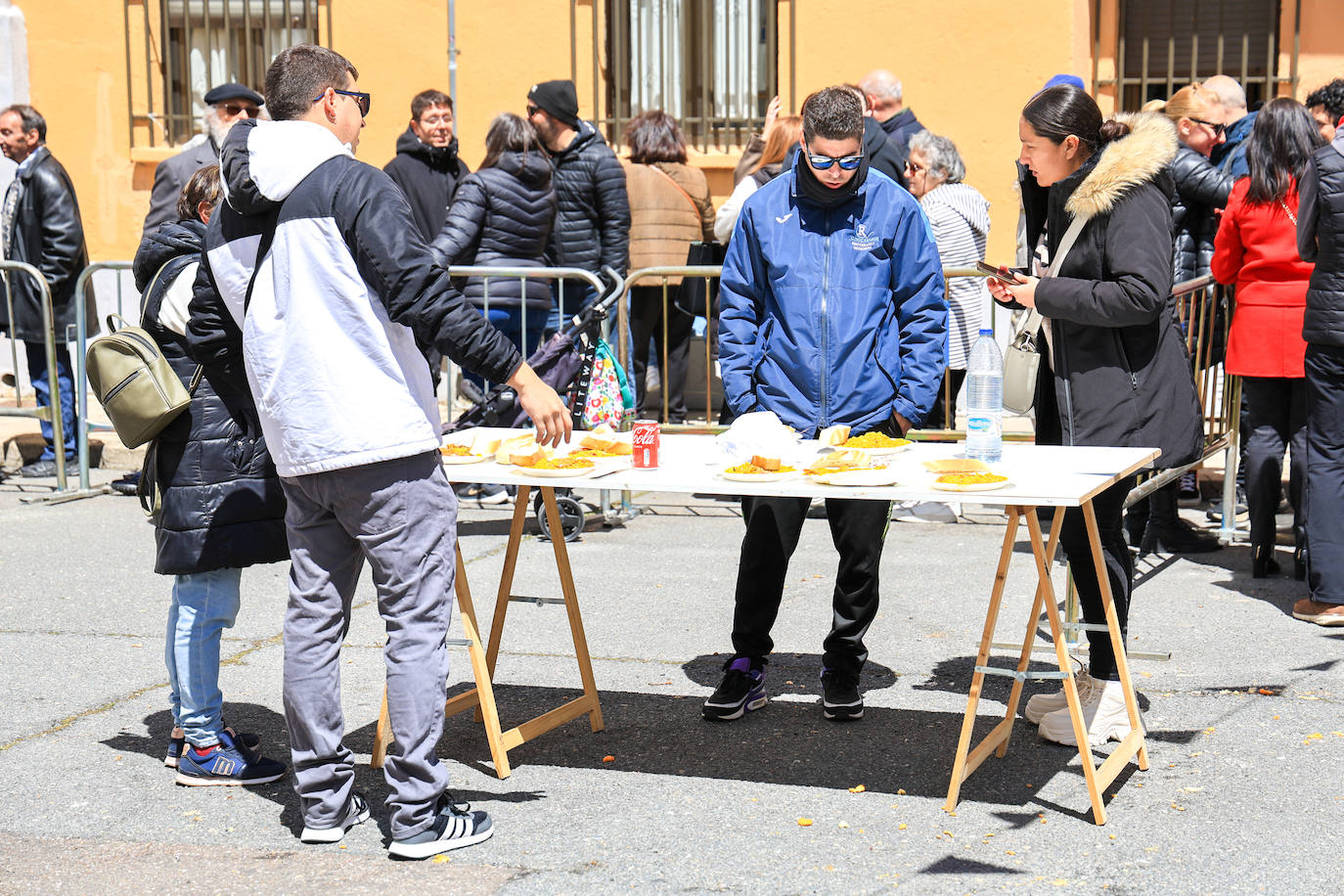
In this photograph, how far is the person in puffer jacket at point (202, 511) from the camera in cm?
444

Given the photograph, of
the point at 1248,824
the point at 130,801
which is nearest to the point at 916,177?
the point at 1248,824

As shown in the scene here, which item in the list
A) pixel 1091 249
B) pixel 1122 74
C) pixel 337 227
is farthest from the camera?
pixel 1122 74

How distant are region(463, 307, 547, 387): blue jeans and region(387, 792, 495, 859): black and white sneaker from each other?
4.87 m

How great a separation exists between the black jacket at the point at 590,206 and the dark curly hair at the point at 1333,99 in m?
3.89

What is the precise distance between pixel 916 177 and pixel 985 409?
173 inches

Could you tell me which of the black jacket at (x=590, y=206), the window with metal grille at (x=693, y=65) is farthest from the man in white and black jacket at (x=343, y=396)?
the window with metal grille at (x=693, y=65)

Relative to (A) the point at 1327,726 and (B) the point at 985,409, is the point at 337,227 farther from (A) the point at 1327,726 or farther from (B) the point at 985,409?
(A) the point at 1327,726

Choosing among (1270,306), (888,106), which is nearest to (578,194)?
(888,106)

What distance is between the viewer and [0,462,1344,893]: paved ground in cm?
390

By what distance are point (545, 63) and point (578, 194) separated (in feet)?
11.2

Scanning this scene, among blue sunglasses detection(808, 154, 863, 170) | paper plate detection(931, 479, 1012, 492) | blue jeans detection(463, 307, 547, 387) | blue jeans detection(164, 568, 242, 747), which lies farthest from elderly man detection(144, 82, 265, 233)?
paper plate detection(931, 479, 1012, 492)

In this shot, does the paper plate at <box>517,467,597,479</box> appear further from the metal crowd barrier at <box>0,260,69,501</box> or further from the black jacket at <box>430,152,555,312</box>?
the metal crowd barrier at <box>0,260,69,501</box>

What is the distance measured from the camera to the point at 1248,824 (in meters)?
4.14

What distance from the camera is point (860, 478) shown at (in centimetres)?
413
